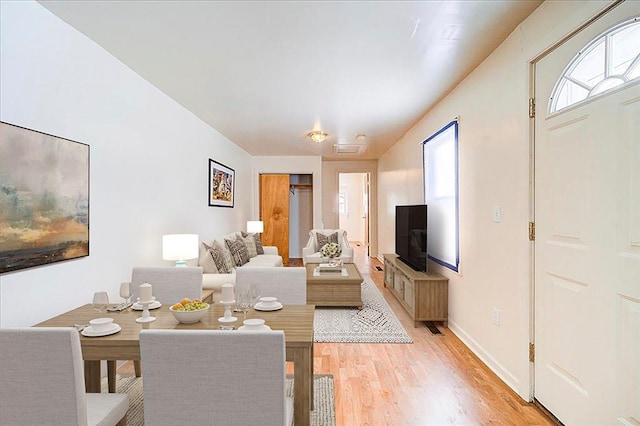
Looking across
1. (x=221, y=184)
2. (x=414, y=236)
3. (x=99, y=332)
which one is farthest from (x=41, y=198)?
(x=414, y=236)

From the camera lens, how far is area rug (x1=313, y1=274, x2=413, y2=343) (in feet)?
11.4

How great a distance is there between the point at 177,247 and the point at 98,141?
1.14 m

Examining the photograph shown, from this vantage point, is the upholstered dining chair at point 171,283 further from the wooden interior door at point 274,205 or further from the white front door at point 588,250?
the wooden interior door at point 274,205

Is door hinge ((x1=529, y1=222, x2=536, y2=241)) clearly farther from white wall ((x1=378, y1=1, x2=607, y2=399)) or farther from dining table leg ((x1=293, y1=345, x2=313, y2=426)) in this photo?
dining table leg ((x1=293, y1=345, x2=313, y2=426))

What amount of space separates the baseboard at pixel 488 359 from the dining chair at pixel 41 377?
2563 millimetres

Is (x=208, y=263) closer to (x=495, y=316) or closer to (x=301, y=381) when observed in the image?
(x=301, y=381)

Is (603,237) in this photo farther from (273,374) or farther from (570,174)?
(273,374)

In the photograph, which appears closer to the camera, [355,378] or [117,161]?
[355,378]

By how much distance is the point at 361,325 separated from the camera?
384cm

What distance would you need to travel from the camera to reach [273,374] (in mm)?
1147

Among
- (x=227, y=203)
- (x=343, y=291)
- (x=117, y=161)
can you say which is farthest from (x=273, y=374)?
(x=227, y=203)

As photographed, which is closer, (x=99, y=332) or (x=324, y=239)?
(x=99, y=332)

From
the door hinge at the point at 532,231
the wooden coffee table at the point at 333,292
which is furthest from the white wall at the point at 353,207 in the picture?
the door hinge at the point at 532,231

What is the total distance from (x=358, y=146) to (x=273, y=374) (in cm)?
585
